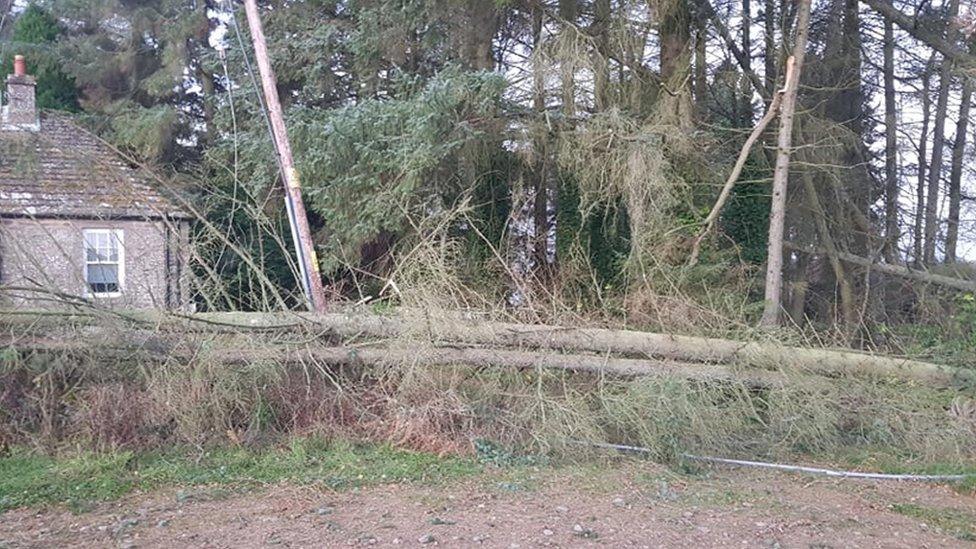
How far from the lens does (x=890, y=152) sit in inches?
611

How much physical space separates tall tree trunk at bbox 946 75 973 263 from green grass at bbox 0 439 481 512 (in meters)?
11.6

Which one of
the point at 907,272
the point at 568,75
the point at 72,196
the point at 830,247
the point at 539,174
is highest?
the point at 568,75

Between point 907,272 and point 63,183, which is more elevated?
point 63,183

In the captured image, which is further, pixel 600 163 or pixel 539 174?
pixel 539 174

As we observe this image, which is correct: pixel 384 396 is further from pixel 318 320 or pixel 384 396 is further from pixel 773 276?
pixel 773 276

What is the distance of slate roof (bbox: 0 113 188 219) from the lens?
44.8 ft

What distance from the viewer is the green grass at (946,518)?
6.09 m

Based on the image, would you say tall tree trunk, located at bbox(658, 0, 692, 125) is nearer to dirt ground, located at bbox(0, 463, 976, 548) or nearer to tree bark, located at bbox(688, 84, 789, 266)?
tree bark, located at bbox(688, 84, 789, 266)

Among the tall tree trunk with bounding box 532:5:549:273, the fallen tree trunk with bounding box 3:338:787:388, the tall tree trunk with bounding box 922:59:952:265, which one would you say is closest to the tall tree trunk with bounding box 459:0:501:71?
the tall tree trunk with bounding box 532:5:549:273

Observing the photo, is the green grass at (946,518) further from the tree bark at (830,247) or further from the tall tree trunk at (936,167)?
the tall tree trunk at (936,167)

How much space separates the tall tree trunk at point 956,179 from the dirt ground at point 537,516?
8.94 meters

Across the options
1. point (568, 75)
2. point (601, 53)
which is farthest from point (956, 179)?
point (568, 75)

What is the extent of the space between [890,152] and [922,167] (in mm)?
1132

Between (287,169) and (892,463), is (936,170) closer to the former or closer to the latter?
(892,463)
